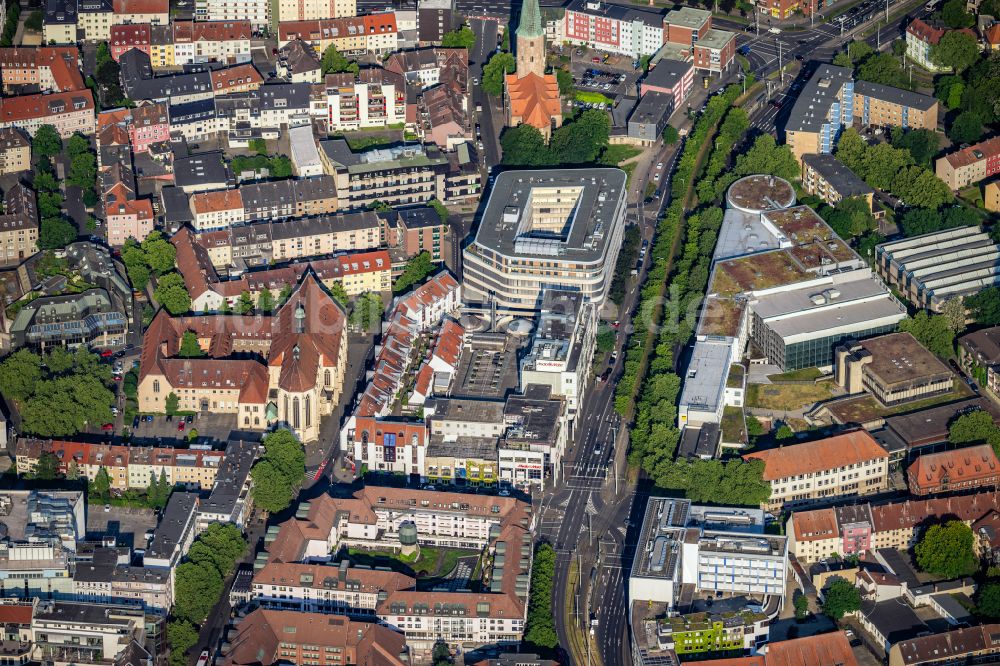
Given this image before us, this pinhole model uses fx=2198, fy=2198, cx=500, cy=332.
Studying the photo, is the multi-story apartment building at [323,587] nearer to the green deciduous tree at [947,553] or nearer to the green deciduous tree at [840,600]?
the green deciduous tree at [840,600]

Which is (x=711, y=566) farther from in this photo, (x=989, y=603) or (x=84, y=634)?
(x=84, y=634)

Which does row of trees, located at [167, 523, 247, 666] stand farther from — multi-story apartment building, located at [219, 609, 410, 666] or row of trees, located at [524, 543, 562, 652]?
row of trees, located at [524, 543, 562, 652]

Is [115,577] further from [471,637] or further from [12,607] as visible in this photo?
[471,637]

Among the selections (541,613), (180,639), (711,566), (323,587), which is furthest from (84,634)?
(711,566)

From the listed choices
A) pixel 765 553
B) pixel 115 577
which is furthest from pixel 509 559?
pixel 115 577

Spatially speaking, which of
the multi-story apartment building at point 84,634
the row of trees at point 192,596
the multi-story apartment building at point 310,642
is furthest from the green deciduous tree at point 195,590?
the multi-story apartment building at point 310,642

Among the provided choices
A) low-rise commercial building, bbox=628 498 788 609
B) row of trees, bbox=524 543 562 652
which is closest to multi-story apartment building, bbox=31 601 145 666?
row of trees, bbox=524 543 562 652

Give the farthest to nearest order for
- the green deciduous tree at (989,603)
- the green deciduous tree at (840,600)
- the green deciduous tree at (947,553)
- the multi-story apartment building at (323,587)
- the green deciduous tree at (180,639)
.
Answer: the green deciduous tree at (947,553)
the multi-story apartment building at (323,587)
the green deciduous tree at (840,600)
the green deciduous tree at (989,603)
the green deciduous tree at (180,639)
